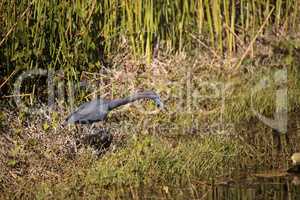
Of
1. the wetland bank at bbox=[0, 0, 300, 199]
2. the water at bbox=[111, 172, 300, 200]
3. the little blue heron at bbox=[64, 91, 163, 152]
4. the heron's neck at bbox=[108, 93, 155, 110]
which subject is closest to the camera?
the water at bbox=[111, 172, 300, 200]

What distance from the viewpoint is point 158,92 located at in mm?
5504

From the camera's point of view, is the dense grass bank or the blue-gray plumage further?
the blue-gray plumage

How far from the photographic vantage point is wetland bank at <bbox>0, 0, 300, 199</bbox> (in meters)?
4.31

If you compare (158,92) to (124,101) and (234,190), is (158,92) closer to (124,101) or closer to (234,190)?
(124,101)

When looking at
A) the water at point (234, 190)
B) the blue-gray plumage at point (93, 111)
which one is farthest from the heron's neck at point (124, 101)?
the water at point (234, 190)

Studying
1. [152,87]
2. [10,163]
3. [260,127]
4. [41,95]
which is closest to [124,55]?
[152,87]

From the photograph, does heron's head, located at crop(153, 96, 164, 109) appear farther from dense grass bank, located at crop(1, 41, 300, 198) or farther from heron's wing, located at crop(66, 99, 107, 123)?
heron's wing, located at crop(66, 99, 107, 123)

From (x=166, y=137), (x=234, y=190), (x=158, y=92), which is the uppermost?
(x=158, y=92)

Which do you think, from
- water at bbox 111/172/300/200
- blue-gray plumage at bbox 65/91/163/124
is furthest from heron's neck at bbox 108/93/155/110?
water at bbox 111/172/300/200

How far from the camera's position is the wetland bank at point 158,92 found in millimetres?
4312

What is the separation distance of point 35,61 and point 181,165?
1.35m

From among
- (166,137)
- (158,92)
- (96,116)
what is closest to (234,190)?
(166,137)

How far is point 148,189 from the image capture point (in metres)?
4.21

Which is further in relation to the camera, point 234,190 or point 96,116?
point 96,116
